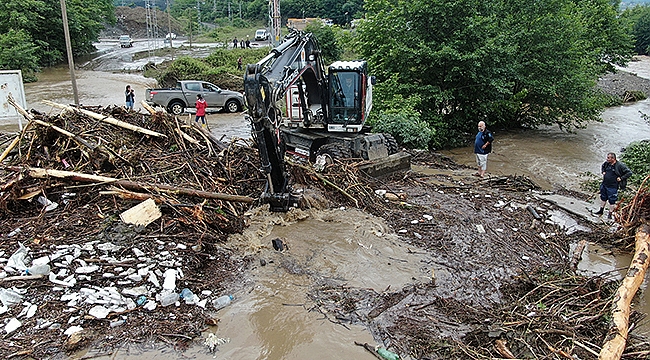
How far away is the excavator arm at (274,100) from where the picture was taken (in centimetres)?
729

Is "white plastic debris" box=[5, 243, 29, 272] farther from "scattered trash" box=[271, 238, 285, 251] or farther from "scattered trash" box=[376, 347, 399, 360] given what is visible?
"scattered trash" box=[376, 347, 399, 360]

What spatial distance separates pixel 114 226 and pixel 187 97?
15.1 metres

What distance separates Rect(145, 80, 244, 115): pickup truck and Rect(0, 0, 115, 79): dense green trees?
48.5ft

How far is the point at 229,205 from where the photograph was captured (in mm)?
8203

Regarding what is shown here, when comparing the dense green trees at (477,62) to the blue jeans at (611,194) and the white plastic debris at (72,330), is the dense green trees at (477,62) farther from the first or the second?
the white plastic debris at (72,330)

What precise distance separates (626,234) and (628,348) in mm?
4115

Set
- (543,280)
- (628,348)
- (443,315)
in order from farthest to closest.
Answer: (543,280)
(443,315)
(628,348)

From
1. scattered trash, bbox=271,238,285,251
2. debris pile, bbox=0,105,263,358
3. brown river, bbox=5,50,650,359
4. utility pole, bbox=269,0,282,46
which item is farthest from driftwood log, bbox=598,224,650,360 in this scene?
utility pole, bbox=269,0,282,46

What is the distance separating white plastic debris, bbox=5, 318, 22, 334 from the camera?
5039 mm

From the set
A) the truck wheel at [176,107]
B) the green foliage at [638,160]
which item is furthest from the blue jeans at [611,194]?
the truck wheel at [176,107]

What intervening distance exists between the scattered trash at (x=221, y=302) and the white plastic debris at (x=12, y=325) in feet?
7.21

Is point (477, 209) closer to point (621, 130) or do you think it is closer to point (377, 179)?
point (377, 179)

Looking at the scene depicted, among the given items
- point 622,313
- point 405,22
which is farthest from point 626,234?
point 405,22

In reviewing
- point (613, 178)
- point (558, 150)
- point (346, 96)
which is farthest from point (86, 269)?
point (558, 150)
